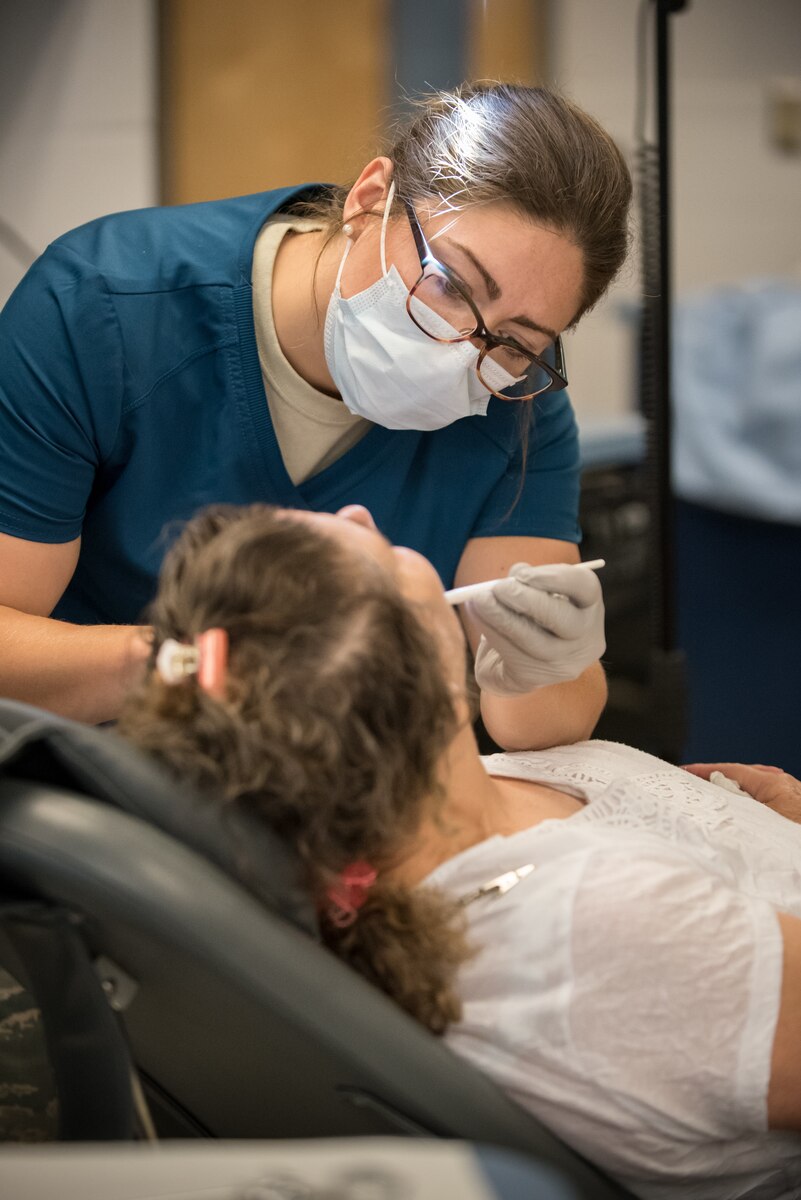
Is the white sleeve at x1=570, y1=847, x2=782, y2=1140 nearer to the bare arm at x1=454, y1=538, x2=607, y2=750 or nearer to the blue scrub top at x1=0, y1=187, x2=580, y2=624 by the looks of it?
the bare arm at x1=454, y1=538, x2=607, y2=750

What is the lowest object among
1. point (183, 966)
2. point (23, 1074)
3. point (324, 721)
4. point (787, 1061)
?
point (23, 1074)

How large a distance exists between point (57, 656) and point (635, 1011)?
0.70 meters

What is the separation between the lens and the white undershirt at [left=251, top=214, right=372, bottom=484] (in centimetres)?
149

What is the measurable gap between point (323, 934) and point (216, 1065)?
0.45 ft

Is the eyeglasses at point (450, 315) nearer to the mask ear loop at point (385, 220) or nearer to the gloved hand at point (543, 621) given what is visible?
the mask ear loop at point (385, 220)

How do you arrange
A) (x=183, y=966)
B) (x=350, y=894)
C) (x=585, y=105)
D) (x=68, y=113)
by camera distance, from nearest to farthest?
(x=183, y=966) < (x=350, y=894) < (x=68, y=113) < (x=585, y=105)

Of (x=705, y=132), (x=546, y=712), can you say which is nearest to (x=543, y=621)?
(x=546, y=712)

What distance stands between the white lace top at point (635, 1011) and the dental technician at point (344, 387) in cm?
29

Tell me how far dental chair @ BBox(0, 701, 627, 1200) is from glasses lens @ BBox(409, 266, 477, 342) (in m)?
0.62

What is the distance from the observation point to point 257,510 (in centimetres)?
110

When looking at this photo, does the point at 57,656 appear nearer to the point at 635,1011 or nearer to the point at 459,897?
the point at 459,897

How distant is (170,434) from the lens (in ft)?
4.89

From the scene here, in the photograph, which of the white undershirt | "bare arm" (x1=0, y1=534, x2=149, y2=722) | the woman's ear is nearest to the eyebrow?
the woman's ear

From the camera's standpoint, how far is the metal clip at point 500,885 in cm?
104
